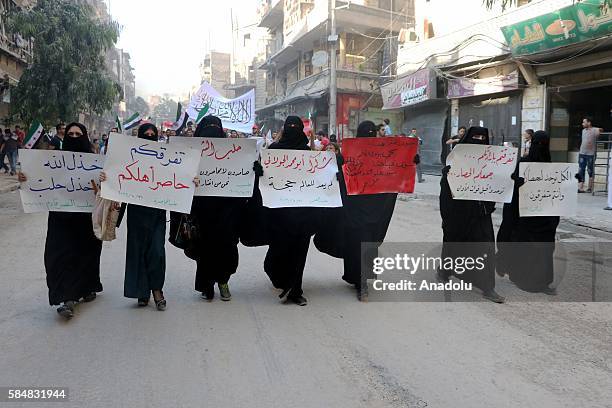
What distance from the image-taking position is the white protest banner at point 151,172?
4.15 metres

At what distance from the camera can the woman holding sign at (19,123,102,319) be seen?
4004mm

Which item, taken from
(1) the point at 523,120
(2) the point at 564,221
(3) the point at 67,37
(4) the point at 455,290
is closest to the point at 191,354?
(4) the point at 455,290

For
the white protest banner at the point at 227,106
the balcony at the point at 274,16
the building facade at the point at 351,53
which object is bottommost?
the white protest banner at the point at 227,106

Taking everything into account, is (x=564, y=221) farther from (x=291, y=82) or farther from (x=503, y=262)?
(x=291, y=82)

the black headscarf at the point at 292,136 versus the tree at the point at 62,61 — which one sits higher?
the tree at the point at 62,61

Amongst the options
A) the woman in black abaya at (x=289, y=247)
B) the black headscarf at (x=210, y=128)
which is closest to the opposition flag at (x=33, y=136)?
the black headscarf at (x=210, y=128)

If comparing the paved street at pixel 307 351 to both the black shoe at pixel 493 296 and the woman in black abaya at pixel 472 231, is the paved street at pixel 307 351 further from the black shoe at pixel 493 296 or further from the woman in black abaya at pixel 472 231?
the woman in black abaya at pixel 472 231

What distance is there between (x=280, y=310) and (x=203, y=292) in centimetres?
74

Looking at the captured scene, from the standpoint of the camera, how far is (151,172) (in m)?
4.29

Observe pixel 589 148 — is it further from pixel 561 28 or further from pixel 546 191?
pixel 546 191

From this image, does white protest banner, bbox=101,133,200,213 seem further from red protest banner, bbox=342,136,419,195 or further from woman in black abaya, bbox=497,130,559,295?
woman in black abaya, bbox=497,130,559,295

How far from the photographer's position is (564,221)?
9141 mm

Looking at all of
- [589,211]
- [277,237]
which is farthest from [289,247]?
[589,211]

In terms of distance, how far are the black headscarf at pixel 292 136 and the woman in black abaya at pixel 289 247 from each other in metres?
0.04
